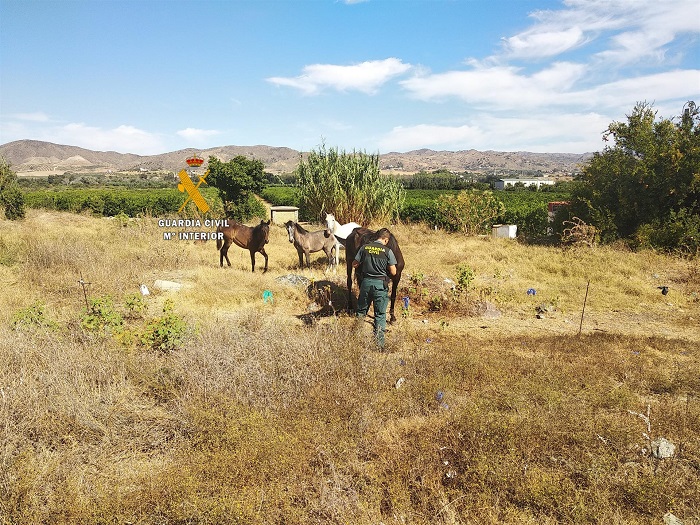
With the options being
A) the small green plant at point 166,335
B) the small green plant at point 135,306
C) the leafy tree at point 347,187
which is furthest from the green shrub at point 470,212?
the small green plant at point 166,335

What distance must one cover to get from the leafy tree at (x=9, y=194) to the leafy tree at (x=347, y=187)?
44.0ft

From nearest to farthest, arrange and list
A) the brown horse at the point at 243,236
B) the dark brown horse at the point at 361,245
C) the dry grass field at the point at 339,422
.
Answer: the dry grass field at the point at 339,422 < the dark brown horse at the point at 361,245 < the brown horse at the point at 243,236

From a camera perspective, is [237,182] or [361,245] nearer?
[361,245]

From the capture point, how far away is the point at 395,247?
298 inches

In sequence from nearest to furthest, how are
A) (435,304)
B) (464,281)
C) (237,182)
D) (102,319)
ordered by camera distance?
(102,319) → (435,304) → (464,281) → (237,182)

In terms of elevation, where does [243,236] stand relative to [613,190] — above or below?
below

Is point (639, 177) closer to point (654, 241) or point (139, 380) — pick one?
point (654, 241)

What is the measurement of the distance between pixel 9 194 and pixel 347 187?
51.7 feet

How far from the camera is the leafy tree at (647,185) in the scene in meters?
13.7

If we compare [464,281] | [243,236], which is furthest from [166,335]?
[464,281]

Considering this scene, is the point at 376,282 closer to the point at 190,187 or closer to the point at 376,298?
the point at 376,298

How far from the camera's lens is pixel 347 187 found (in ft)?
55.8

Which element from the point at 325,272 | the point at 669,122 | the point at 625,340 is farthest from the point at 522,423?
the point at 669,122

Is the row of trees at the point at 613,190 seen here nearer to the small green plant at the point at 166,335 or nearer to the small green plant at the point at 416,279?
the small green plant at the point at 416,279
